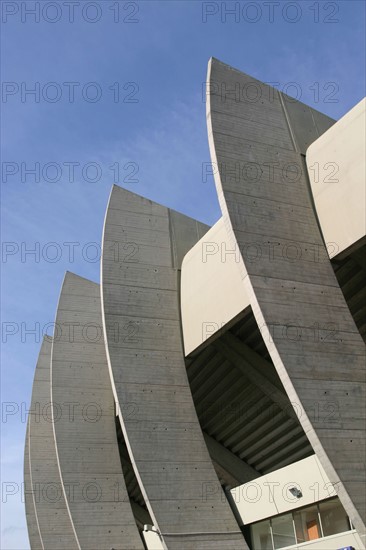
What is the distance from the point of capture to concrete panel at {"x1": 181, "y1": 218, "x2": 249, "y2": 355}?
1839 centimetres

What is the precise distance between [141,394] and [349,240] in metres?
8.05

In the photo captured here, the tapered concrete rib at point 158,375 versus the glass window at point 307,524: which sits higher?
the tapered concrete rib at point 158,375

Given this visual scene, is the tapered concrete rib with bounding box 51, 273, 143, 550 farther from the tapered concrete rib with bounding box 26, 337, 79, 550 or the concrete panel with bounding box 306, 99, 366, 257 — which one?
the concrete panel with bounding box 306, 99, 366, 257

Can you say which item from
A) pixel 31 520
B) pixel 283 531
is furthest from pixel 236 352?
pixel 31 520

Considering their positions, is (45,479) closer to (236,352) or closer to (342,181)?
(236,352)

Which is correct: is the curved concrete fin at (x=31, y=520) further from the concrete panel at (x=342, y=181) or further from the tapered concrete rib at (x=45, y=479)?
the concrete panel at (x=342, y=181)

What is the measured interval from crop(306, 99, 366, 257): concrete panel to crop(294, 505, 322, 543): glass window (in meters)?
6.04

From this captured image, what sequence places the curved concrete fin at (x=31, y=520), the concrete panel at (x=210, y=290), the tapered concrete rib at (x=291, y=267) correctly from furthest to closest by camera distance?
the curved concrete fin at (x=31, y=520), the concrete panel at (x=210, y=290), the tapered concrete rib at (x=291, y=267)

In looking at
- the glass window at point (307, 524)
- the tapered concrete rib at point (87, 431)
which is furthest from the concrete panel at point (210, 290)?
the tapered concrete rib at point (87, 431)

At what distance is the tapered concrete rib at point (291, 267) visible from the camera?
41.4 ft

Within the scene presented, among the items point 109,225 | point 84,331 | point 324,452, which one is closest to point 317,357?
point 324,452

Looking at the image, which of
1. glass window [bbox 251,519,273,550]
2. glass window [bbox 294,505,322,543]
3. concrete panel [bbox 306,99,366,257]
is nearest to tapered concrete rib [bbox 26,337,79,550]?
glass window [bbox 251,519,273,550]

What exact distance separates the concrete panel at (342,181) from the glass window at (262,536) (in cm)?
744

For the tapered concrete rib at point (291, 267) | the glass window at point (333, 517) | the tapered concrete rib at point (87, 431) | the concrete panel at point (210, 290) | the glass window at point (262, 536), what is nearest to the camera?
the tapered concrete rib at point (291, 267)
